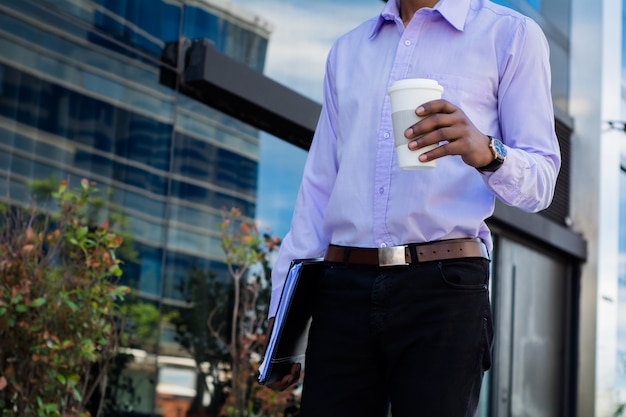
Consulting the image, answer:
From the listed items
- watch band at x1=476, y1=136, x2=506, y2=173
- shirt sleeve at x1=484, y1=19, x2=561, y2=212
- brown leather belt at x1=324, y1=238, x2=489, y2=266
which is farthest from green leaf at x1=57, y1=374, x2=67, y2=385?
watch band at x1=476, y1=136, x2=506, y2=173

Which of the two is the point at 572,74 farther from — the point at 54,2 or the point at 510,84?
the point at 510,84

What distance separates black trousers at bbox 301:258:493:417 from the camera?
82.6 inches

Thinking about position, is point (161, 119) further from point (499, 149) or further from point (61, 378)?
point (499, 149)

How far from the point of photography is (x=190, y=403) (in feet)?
19.2

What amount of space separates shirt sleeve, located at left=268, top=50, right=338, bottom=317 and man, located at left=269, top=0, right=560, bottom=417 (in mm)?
13

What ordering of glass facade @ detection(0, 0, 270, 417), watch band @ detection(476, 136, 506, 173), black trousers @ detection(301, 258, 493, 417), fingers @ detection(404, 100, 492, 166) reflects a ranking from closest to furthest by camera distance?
fingers @ detection(404, 100, 492, 166)
watch band @ detection(476, 136, 506, 173)
black trousers @ detection(301, 258, 493, 417)
glass facade @ detection(0, 0, 270, 417)

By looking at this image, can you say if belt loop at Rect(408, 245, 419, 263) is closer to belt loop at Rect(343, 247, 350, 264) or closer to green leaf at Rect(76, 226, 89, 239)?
belt loop at Rect(343, 247, 350, 264)

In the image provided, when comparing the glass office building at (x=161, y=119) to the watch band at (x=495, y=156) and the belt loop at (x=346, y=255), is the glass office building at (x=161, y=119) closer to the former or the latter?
the belt loop at (x=346, y=255)

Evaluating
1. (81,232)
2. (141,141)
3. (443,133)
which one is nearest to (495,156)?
(443,133)

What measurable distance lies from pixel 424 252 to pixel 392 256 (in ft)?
0.23

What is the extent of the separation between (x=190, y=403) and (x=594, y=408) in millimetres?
6862

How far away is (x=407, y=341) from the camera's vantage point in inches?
83.4

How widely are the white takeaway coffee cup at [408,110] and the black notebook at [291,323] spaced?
0.58 meters

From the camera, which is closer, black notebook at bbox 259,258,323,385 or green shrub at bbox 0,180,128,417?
black notebook at bbox 259,258,323,385
